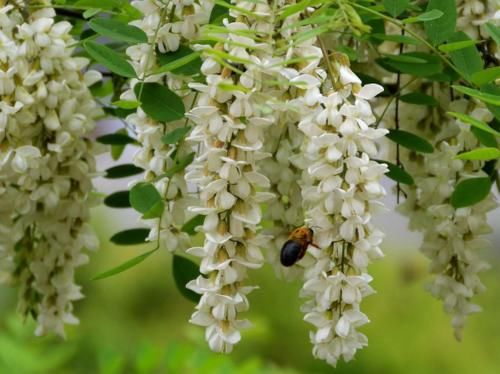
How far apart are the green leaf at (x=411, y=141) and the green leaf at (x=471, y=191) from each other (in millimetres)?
63

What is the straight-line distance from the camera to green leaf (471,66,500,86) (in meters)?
0.83

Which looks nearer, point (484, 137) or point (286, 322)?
point (484, 137)

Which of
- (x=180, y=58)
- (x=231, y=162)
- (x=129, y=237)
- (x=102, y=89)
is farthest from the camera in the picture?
(x=102, y=89)

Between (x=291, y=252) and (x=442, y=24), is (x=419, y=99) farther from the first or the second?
(x=291, y=252)

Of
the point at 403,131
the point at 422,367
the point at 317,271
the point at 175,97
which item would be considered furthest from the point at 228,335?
the point at 422,367

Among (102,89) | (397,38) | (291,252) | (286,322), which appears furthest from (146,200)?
(286,322)

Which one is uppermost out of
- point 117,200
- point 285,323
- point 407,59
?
point 407,59

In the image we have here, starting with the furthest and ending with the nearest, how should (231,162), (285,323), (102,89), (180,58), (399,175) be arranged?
(285,323)
(102,89)
(399,175)
(180,58)
(231,162)

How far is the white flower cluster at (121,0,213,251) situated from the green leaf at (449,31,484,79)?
20 centimetres

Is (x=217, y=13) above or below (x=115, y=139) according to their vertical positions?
above

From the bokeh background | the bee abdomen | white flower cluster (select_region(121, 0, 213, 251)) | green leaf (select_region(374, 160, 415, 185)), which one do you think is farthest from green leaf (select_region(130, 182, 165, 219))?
the bokeh background

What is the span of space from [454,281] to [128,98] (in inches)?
13.5

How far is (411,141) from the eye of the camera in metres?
0.97

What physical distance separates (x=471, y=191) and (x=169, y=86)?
0.87 feet
